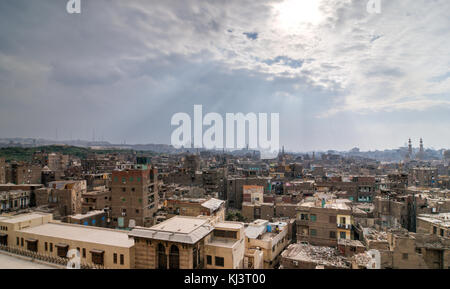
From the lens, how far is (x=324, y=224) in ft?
53.2

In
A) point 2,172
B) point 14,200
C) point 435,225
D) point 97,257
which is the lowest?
point 435,225

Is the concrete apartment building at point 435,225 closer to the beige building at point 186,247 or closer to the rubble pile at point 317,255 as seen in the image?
the rubble pile at point 317,255

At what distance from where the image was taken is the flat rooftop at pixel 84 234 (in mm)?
10576

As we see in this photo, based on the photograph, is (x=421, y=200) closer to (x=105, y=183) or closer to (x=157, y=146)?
(x=105, y=183)

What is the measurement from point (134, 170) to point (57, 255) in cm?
967

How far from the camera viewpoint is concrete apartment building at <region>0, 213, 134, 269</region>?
9.97m

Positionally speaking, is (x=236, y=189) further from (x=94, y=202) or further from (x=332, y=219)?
(x=332, y=219)

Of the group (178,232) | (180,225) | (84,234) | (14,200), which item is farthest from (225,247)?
(14,200)

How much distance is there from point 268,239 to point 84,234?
914 centimetres

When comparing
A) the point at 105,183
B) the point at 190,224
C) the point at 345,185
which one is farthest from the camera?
the point at 105,183

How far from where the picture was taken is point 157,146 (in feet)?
444

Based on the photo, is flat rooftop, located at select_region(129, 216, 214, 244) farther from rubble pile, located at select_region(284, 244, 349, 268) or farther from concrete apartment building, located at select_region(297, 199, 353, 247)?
concrete apartment building, located at select_region(297, 199, 353, 247)

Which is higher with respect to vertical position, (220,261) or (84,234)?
(84,234)
